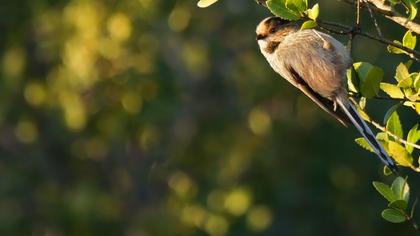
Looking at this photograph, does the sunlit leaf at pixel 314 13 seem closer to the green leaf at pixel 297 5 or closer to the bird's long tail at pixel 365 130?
the green leaf at pixel 297 5

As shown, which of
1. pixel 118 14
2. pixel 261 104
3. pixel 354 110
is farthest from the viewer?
pixel 261 104

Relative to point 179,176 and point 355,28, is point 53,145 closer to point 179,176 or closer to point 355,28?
point 179,176

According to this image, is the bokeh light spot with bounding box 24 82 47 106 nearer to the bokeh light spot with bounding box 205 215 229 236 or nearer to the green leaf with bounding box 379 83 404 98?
the bokeh light spot with bounding box 205 215 229 236

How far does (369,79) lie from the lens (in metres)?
4.47

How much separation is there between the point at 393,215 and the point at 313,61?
136 cm

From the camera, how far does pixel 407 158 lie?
4.44 m

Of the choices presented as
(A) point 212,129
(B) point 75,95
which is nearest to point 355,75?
(B) point 75,95

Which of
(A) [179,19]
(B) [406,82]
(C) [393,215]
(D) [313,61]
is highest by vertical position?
(B) [406,82]

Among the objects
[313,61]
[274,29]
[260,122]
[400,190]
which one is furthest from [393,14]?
[260,122]

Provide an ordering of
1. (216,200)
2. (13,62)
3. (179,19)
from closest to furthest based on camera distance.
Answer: (179,19), (216,200), (13,62)

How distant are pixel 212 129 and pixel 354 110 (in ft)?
37.2

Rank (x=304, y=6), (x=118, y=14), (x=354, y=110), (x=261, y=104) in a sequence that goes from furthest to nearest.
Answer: (x=261, y=104) < (x=118, y=14) < (x=354, y=110) < (x=304, y=6)

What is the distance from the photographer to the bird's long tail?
14.6 feet

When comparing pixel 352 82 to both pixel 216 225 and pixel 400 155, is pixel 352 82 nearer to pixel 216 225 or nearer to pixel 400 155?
pixel 400 155
